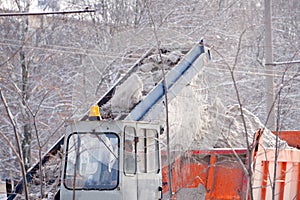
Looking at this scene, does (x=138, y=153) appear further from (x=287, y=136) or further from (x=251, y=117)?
(x=287, y=136)

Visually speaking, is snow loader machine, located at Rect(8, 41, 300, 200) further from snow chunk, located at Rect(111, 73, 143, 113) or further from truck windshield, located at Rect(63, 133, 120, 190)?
snow chunk, located at Rect(111, 73, 143, 113)

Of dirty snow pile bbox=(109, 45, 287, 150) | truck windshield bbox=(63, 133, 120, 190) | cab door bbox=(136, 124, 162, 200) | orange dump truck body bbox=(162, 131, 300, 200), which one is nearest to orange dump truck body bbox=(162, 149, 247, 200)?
orange dump truck body bbox=(162, 131, 300, 200)

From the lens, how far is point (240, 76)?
2242 centimetres

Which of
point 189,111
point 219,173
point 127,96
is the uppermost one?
point 127,96

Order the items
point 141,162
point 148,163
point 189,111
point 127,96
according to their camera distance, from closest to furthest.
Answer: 1. point 141,162
2. point 148,163
3. point 127,96
4. point 189,111

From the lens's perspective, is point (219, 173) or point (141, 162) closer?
point (141, 162)

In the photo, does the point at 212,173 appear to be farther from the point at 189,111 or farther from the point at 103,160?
the point at 103,160

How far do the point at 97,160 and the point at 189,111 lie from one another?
2170mm

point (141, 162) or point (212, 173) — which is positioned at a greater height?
point (141, 162)

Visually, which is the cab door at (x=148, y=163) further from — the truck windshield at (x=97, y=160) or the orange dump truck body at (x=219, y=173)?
the orange dump truck body at (x=219, y=173)

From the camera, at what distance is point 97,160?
7441 mm

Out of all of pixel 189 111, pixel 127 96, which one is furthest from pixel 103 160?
pixel 189 111

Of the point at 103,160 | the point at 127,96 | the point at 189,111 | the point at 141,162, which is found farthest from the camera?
the point at 189,111

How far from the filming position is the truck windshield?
7395 mm
